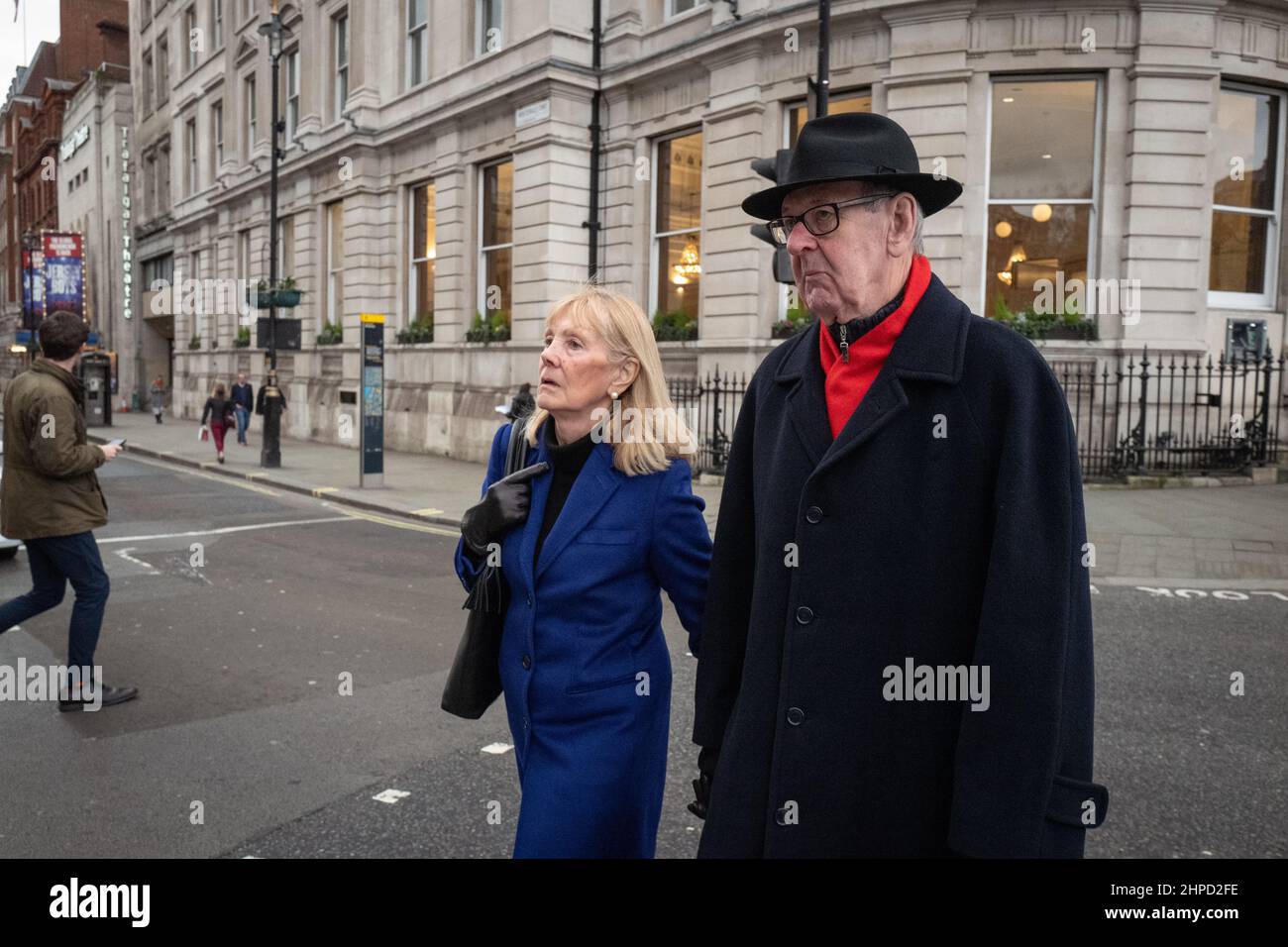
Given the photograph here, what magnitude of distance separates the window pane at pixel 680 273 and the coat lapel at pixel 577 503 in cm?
1571

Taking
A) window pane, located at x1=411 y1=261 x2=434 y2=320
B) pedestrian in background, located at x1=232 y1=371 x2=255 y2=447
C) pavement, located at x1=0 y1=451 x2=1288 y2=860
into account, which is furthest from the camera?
pedestrian in background, located at x1=232 y1=371 x2=255 y2=447

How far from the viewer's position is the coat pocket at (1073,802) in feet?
6.17

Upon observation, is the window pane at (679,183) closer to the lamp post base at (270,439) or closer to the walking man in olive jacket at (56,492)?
the lamp post base at (270,439)

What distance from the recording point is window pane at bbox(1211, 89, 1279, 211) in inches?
596

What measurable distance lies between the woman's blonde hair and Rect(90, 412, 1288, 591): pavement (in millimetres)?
4930

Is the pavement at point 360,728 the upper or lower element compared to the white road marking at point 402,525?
upper

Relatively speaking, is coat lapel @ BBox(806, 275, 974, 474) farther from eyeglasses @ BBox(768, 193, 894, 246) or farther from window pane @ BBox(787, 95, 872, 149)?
window pane @ BBox(787, 95, 872, 149)

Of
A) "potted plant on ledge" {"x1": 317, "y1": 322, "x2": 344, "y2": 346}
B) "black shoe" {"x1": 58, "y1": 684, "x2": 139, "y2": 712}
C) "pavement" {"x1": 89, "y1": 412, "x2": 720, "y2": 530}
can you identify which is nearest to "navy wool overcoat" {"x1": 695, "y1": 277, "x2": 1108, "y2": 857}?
"black shoe" {"x1": 58, "y1": 684, "x2": 139, "y2": 712}

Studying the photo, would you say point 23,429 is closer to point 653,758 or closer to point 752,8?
point 653,758

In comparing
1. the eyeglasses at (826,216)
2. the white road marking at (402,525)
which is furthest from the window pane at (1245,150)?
the eyeglasses at (826,216)

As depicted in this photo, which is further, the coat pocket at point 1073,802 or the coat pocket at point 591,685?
the coat pocket at point 591,685

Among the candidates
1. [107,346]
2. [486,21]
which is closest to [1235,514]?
[486,21]

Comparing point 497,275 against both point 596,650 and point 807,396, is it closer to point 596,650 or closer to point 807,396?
point 596,650

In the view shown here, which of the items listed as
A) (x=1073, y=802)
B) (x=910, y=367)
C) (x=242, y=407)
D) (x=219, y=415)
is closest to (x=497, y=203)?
(x=219, y=415)
